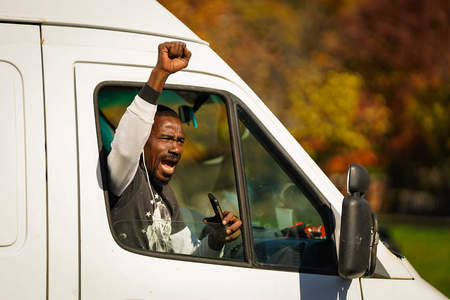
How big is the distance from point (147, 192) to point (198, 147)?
2.23 m

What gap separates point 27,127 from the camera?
241cm

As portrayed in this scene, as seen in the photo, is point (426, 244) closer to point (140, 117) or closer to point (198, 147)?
point (198, 147)

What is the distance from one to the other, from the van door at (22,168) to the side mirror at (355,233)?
1165 mm

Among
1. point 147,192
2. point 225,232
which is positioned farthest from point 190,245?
point 147,192

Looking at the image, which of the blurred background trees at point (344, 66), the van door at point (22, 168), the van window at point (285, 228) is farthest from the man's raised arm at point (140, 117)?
the blurred background trees at point (344, 66)

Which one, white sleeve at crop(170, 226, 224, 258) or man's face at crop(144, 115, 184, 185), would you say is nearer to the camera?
white sleeve at crop(170, 226, 224, 258)

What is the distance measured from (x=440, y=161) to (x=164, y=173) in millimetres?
17605

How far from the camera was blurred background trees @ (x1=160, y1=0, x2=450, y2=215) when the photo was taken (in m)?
13.6

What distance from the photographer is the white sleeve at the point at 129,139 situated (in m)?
2.44

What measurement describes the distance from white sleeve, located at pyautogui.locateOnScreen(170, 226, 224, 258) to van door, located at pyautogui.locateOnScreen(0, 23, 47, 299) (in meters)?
0.57

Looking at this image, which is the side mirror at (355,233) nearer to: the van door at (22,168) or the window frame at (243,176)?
the window frame at (243,176)

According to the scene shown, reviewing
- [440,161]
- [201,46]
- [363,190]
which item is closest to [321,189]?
[363,190]

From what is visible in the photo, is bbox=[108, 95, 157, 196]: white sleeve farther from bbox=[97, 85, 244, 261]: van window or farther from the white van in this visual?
bbox=[97, 85, 244, 261]: van window

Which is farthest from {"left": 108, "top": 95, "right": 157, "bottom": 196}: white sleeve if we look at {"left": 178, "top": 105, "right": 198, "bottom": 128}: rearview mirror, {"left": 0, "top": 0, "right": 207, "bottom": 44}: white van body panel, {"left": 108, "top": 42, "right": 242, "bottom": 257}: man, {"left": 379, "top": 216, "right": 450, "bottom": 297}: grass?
{"left": 379, "top": 216, "right": 450, "bottom": 297}: grass
